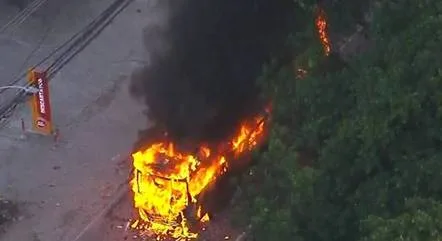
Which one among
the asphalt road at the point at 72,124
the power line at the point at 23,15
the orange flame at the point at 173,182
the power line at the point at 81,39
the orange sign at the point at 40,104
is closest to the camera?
the orange flame at the point at 173,182

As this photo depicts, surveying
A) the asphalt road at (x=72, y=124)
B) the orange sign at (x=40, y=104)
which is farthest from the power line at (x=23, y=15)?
the orange sign at (x=40, y=104)

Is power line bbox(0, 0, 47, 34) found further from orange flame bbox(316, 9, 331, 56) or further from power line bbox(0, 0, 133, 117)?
orange flame bbox(316, 9, 331, 56)

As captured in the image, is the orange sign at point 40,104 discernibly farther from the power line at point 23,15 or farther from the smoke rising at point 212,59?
the power line at point 23,15

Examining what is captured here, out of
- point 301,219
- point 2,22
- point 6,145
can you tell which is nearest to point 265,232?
point 301,219

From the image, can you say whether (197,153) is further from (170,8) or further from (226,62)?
(170,8)

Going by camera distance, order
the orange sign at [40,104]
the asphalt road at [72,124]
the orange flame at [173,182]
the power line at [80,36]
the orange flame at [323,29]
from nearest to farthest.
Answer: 1. the orange flame at [323,29]
2. the orange flame at [173,182]
3. the asphalt road at [72,124]
4. the orange sign at [40,104]
5. the power line at [80,36]

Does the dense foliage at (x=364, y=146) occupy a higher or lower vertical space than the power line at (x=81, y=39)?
lower

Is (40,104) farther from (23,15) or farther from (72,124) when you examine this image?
(23,15)
